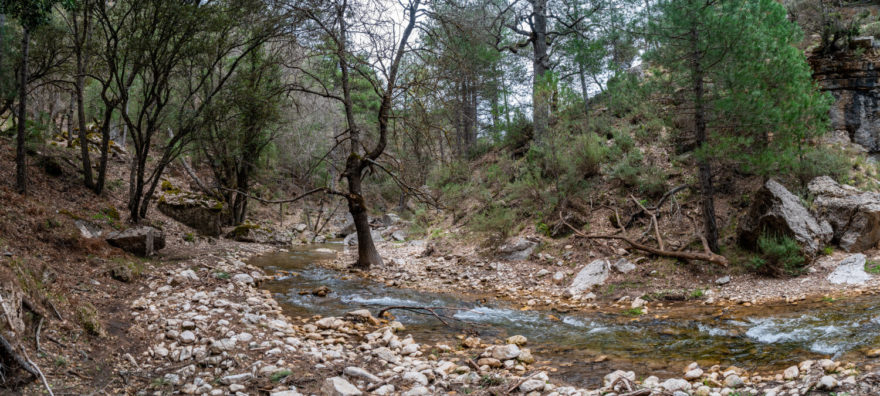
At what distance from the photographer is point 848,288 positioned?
6.32m

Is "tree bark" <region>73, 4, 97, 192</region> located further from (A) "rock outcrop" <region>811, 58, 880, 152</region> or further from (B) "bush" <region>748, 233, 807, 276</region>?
(A) "rock outcrop" <region>811, 58, 880, 152</region>

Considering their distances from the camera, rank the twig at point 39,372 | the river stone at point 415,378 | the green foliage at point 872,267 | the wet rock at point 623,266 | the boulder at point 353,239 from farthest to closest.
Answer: the boulder at point 353,239 → the wet rock at point 623,266 → the green foliage at point 872,267 → the river stone at point 415,378 → the twig at point 39,372

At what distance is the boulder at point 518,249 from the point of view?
Answer: 32.4 feet

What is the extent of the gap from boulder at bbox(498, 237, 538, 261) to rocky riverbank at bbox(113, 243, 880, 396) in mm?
5047

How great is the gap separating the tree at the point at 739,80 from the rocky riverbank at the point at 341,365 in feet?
17.0

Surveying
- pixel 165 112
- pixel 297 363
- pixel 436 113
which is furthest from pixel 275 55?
pixel 297 363

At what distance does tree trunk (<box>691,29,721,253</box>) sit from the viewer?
7832mm

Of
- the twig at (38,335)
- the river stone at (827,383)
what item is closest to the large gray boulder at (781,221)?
the river stone at (827,383)

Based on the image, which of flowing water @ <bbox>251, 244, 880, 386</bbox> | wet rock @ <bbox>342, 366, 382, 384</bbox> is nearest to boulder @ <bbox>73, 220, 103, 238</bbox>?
flowing water @ <bbox>251, 244, 880, 386</bbox>

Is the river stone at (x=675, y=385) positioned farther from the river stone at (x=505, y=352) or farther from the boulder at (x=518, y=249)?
the boulder at (x=518, y=249)

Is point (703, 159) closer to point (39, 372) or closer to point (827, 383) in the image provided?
point (827, 383)

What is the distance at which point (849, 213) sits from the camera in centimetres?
752

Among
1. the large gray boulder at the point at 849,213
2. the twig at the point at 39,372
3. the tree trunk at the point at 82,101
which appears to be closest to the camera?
the twig at the point at 39,372

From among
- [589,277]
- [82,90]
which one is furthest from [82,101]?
[589,277]
